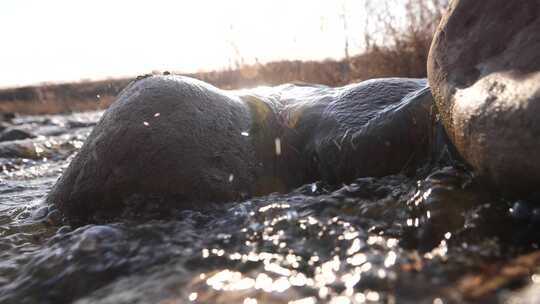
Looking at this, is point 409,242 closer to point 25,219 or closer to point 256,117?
point 256,117

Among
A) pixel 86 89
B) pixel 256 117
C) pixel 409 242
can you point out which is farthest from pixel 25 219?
pixel 86 89

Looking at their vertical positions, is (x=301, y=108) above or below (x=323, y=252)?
above

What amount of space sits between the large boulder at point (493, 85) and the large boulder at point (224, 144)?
0.41 m

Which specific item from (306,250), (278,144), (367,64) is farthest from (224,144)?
(367,64)

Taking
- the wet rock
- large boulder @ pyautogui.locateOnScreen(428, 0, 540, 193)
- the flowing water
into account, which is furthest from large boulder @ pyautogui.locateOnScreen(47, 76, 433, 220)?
the wet rock

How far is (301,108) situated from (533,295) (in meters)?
2.22

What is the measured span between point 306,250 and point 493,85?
98 cm

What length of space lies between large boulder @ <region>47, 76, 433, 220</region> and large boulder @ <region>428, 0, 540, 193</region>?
1.36 feet

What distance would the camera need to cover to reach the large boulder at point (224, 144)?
8.46 feet

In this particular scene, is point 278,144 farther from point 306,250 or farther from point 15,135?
point 15,135

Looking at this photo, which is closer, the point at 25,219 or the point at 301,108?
the point at 25,219

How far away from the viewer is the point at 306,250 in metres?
1.78

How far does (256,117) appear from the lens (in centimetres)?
315

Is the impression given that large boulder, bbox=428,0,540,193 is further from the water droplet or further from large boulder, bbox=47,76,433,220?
the water droplet
